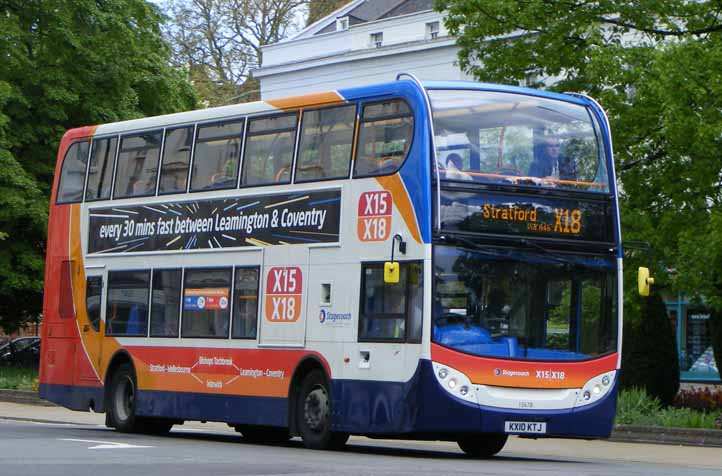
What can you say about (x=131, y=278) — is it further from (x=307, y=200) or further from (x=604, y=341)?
(x=604, y=341)

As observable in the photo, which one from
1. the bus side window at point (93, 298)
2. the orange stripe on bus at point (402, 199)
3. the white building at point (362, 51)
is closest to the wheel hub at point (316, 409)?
the orange stripe on bus at point (402, 199)

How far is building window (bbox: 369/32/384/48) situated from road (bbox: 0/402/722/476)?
34668 millimetres

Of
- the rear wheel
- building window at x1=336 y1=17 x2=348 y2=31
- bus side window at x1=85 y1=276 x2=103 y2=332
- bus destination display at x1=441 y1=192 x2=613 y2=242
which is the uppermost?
building window at x1=336 y1=17 x2=348 y2=31

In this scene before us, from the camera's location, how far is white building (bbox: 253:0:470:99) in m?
57.2

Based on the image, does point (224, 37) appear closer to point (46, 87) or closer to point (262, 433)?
point (46, 87)

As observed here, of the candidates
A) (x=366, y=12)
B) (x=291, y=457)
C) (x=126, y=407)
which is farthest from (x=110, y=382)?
(x=366, y=12)

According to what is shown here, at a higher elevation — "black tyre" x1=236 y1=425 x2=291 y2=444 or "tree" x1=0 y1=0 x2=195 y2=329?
"tree" x1=0 y1=0 x2=195 y2=329

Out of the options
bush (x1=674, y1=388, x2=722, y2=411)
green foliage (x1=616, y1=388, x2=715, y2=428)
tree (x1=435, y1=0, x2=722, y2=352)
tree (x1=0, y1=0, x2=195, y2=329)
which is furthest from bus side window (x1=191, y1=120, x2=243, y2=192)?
tree (x1=0, y1=0, x2=195, y2=329)

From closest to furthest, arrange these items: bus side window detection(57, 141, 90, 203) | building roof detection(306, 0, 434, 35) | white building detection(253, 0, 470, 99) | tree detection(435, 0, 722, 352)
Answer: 1. tree detection(435, 0, 722, 352)
2. bus side window detection(57, 141, 90, 203)
3. white building detection(253, 0, 470, 99)
4. building roof detection(306, 0, 434, 35)

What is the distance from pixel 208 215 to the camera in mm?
21766

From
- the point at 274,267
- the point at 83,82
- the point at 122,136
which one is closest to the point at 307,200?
the point at 274,267

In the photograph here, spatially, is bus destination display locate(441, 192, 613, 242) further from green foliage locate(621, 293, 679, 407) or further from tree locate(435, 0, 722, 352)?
green foliage locate(621, 293, 679, 407)

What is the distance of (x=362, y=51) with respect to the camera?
59.2 m

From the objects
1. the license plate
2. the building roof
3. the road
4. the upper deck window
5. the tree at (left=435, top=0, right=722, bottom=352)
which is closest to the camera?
the road
